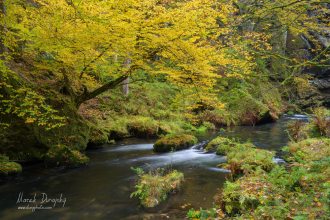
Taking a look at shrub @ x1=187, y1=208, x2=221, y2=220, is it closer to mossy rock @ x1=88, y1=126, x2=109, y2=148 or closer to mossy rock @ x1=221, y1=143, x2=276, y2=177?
mossy rock @ x1=221, y1=143, x2=276, y2=177

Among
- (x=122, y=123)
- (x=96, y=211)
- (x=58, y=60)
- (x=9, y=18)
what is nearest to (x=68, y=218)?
(x=96, y=211)

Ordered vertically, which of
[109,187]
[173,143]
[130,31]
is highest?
[130,31]

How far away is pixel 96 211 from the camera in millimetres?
6688

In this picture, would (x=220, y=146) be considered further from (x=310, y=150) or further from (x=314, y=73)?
(x=314, y=73)

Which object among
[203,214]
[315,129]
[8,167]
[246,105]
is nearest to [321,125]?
[315,129]

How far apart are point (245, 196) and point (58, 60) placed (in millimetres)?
6705

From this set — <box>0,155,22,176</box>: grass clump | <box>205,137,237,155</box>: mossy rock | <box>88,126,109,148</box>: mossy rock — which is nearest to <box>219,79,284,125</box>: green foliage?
<box>205,137,237,155</box>: mossy rock

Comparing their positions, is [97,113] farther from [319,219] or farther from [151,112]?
[319,219]

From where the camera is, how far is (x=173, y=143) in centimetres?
1266

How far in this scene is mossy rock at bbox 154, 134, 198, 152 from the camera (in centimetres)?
1247

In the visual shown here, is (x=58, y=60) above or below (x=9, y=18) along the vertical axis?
below

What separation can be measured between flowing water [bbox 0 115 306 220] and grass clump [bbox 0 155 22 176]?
0.27m

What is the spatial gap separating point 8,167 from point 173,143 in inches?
241

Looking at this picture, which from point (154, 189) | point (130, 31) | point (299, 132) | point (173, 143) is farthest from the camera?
A: point (173, 143)
